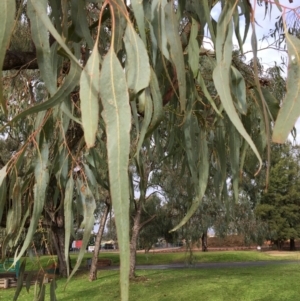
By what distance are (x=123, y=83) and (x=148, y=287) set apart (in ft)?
23.2

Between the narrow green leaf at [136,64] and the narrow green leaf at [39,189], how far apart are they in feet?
1.80

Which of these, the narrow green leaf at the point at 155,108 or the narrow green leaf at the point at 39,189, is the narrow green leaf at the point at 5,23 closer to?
the narrow green leaf at the point at 155,108

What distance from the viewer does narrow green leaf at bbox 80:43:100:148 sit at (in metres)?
0.59

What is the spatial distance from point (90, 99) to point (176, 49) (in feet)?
0.83

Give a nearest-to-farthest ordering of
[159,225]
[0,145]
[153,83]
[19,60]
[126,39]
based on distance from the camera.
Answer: [126,39] < [153,83] < [19,60] < [0,145] < [159,225]

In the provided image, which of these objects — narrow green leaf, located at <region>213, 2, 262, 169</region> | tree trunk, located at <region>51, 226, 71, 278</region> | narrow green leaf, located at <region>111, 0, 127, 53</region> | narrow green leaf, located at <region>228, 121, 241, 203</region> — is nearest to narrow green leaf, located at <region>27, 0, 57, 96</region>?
narrow green leaf, located at <region>111, 0, 127, 53</region>

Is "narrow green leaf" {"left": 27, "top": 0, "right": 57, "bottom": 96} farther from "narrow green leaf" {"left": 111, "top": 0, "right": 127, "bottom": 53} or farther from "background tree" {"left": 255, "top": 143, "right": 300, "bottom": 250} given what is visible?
"background tree" {"left": 255, "top": 143, "right": 300, "bottom": 250}

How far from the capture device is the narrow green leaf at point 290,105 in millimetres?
627

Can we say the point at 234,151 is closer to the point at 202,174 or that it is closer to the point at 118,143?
the point at 202,174

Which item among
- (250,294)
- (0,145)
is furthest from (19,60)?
(0,145)

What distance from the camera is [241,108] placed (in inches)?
40.5

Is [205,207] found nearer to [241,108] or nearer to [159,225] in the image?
[159,225]

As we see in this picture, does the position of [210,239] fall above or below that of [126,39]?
above

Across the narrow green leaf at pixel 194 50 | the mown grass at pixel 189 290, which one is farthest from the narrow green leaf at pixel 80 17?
the mown grass at pixel 189 290
